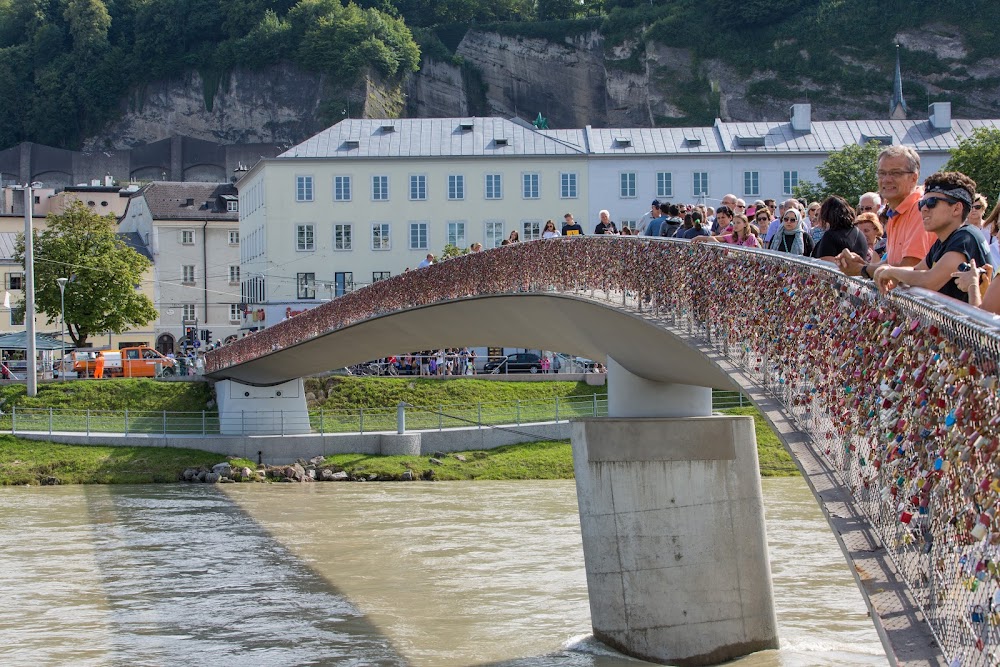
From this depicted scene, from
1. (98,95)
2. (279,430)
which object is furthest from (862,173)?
(98,95)

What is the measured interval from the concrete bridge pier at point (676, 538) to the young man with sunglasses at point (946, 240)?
27.9 feet

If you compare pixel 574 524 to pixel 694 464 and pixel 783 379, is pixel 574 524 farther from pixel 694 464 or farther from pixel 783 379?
pixel 783 379

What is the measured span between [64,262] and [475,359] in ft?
56.7

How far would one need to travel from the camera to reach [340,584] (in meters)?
21.8

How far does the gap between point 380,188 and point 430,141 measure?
319 cm

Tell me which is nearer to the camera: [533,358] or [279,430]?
[279,430]

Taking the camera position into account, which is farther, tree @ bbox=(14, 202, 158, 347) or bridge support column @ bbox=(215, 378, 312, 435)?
tree @ bbox=(14, 202, 158, 347)

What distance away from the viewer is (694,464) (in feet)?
50.3

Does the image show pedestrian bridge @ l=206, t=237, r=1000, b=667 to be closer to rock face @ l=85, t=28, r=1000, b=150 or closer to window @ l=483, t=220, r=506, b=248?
window @ l=483, t=220, r=506, b=248

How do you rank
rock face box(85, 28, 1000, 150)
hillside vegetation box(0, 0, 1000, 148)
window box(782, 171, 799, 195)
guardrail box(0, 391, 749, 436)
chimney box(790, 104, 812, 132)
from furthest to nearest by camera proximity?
hillside vegetation box(0, 0, 1000, 148), rock face box(85, 28, 1000, 150), chimney box(790, 104, 812, 132), window box(782, 171, 799, 195), guardrail box(0, 391, 749, 436)

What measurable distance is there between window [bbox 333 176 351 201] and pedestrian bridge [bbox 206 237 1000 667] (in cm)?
3187

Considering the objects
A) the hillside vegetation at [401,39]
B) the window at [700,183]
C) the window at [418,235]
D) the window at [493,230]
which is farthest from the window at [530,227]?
the hillside vegetation at [401,39]

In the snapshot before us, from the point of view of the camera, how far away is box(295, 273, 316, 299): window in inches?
2518

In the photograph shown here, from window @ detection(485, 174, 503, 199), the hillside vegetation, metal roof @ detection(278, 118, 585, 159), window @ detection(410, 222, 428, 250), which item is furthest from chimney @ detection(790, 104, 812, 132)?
the hillside vegetation
